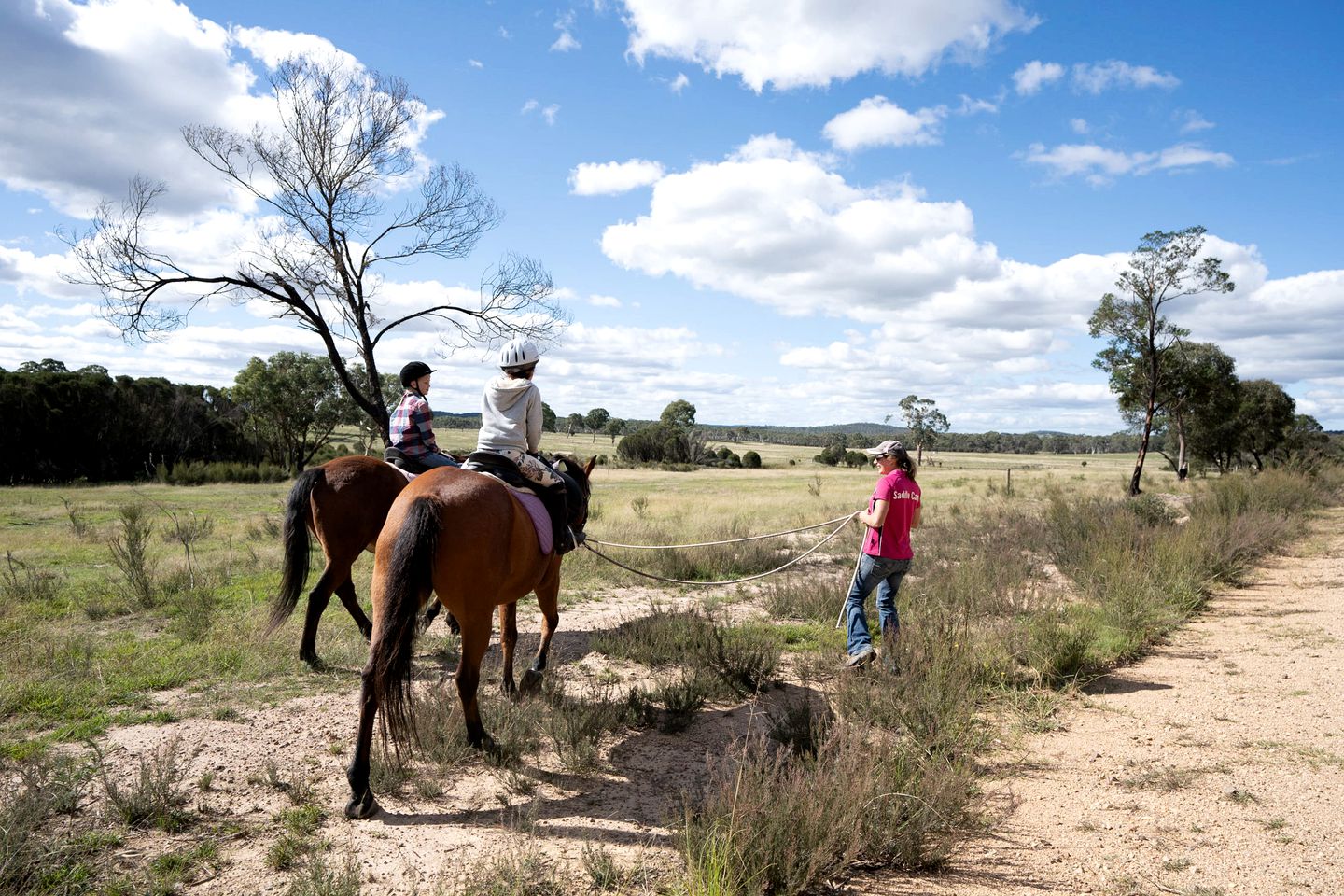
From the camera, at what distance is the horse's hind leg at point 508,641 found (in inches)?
221

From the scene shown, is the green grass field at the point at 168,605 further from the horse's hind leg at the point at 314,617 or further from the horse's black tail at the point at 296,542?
the horse's black tail at the point at 296,542

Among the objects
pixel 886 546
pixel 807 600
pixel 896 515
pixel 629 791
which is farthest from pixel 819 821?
pixel 807 600

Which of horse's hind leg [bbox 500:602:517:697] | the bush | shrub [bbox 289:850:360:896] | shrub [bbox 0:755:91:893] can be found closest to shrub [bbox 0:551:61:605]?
shrub [bbox 0:755:91:893]

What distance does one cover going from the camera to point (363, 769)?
3.89 meters

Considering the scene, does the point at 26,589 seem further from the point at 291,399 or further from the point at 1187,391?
the point at 1187,391

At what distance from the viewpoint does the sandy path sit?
3.35 metres

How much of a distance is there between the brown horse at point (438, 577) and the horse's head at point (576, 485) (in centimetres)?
98

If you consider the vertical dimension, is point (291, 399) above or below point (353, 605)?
above

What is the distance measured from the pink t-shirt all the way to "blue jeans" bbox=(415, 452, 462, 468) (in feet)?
13.9

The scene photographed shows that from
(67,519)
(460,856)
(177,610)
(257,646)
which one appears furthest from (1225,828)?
(67,519)

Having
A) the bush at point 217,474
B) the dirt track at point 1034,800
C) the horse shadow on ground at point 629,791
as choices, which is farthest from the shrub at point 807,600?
the bush at point 217,474

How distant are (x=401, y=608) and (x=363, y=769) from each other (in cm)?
92

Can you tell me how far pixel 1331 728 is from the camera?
5035mm

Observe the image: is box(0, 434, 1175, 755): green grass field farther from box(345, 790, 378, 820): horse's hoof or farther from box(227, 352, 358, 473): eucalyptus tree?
box(227, 352, 358, 473): eucalyptus tree
